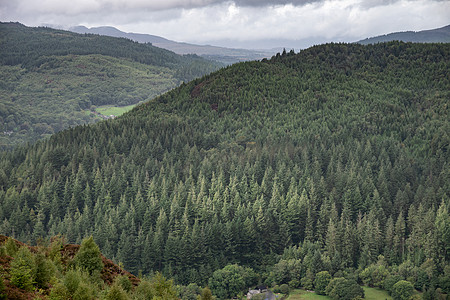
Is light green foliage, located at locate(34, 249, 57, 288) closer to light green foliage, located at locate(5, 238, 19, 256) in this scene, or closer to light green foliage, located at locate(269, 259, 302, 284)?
light green foliage, located at locate(5, 238, 19, 256)

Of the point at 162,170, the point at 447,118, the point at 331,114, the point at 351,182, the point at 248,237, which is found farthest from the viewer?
the point at 331,114

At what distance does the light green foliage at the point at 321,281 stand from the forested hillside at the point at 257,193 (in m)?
1.16

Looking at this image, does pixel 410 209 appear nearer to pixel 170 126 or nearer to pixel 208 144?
pixel 208 144

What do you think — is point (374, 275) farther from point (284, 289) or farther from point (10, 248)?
point (10, 248)

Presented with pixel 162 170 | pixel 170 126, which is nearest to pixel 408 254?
pixel 162 170

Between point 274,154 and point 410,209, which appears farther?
point 274,154

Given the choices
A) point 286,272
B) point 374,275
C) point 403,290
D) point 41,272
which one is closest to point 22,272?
point 41,272

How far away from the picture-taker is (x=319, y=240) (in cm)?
13500

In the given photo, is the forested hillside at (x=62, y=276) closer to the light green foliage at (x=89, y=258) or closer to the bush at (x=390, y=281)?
the light green foliage at (x=89, y=258)

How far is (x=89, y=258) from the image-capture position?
2183 inches

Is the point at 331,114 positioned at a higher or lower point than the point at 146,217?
higher

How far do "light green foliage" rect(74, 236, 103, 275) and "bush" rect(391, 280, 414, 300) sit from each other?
76.2 meters

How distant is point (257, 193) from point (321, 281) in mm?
39863

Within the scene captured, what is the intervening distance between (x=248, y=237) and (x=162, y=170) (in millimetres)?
42568
